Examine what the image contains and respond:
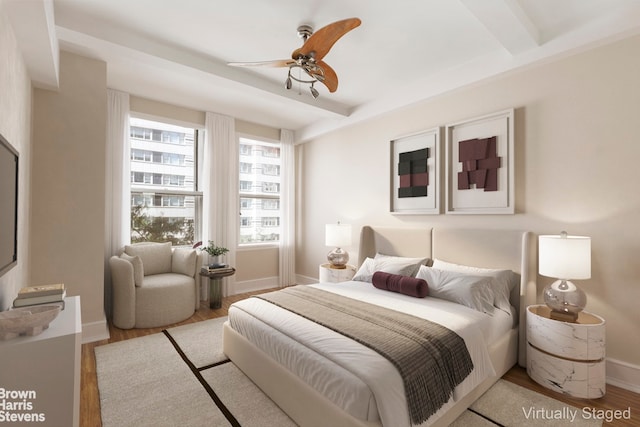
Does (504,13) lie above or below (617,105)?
above

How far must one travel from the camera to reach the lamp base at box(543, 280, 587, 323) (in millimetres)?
2258

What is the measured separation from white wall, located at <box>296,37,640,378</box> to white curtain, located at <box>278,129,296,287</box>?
2622 millimetres

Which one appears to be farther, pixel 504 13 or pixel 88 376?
pixel 88 376

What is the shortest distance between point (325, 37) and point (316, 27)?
58cm

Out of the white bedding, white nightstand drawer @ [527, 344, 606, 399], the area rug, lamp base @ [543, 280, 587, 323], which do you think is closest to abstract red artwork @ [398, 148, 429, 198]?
the white bedding

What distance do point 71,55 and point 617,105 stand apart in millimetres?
4805

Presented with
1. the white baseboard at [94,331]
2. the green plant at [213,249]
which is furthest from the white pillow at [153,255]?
the white baseboard at [94,331]

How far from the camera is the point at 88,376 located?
2.41 m

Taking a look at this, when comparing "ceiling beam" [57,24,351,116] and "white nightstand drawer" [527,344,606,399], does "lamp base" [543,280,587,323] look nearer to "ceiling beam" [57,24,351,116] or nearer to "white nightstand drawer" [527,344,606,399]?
"white nightstand drawer" [527,344,606,399]

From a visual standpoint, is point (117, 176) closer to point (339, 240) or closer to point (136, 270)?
point (136, 270)

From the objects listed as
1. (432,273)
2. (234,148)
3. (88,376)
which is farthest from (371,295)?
(234,148)

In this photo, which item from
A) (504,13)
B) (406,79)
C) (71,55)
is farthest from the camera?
(406,79)

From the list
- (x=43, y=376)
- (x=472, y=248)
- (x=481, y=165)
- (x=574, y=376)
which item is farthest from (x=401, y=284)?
(x=43, y=376)

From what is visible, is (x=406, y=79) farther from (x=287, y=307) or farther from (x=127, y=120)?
(x=127, y=120)
